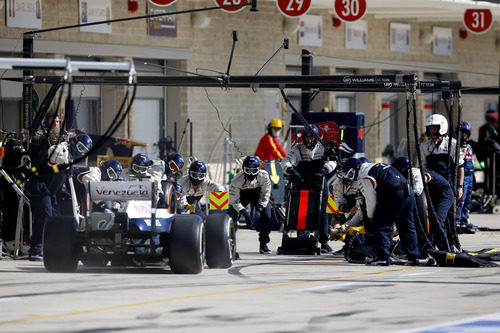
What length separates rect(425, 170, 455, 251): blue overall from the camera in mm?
15797

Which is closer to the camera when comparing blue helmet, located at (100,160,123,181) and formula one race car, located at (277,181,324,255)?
blue helmet, located at (100,160,123,181)

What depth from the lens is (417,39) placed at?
3700cm

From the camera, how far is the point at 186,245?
1344 cm

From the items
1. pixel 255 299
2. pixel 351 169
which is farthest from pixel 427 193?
pixel 255 299

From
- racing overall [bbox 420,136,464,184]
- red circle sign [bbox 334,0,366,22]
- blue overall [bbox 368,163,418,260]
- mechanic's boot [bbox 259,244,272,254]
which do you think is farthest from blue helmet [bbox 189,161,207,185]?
red circle sign [bbox 334,0,366,22]

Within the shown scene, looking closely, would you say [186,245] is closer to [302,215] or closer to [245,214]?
[245,214]

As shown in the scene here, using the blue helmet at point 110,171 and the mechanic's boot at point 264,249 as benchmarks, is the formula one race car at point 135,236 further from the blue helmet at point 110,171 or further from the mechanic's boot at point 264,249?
the mechanic's boot at point 264,249

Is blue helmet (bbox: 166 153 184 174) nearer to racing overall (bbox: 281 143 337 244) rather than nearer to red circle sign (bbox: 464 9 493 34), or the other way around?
racing overall (bbox: 281 143 337 244)

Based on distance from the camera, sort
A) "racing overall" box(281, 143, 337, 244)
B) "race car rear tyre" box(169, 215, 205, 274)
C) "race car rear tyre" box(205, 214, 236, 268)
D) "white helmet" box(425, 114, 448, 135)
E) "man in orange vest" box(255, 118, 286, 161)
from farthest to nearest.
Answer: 1. "man in orange vest" box(255, 118, 286, 161)
2. "racing overall" box(281, 143, 337, 244)
3. "white helmet" box(425, 114, 448, 135)
4. "race car rear tyre" box(205, 214, 236, 268)
5. "race car rear tyre" box(169, 215, 205, 274)

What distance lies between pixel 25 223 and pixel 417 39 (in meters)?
22.8

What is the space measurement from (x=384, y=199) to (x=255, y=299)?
392 cm

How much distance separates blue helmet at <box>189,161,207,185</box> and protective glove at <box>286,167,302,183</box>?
159cm

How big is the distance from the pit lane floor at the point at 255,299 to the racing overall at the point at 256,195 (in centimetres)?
161

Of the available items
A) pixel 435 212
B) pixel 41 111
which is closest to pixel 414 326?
pixel 435 212
